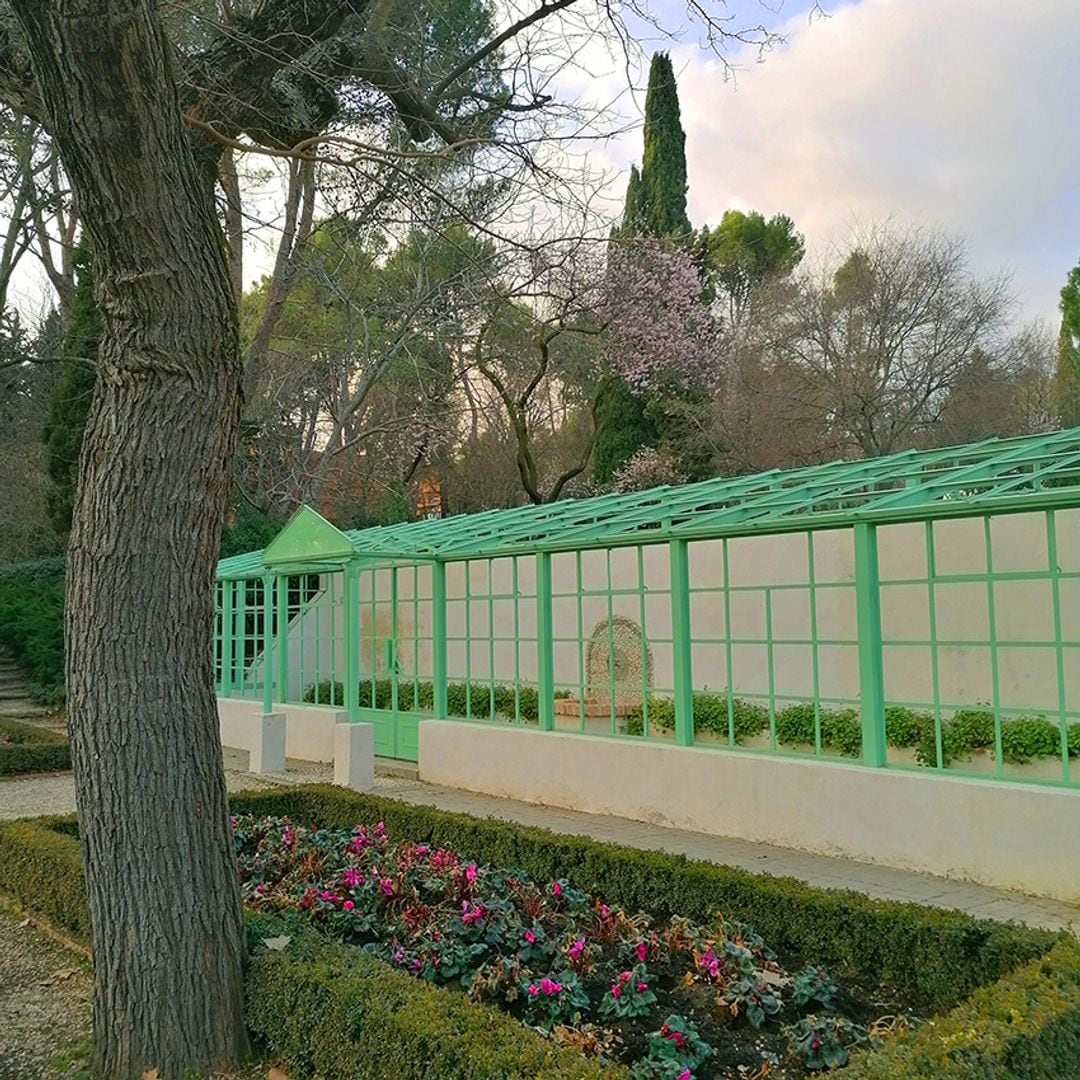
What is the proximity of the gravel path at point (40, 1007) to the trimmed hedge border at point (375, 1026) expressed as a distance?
2.50 ft

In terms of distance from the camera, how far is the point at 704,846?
22.1 ft

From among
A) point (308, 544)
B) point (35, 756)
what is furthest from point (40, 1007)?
point (35, 756)

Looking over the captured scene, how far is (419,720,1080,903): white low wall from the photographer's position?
546 cm

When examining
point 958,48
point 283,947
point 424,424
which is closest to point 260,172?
point 424,424

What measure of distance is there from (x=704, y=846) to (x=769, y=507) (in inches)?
102

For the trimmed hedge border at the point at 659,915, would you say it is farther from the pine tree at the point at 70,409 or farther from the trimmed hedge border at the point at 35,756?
the pine tree at the point at 70,409

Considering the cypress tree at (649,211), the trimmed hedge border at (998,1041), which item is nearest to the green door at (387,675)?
the trimmed hedge border at (998,1041)

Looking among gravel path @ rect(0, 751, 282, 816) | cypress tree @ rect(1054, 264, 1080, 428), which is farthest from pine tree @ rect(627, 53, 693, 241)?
gravel path @ rect(0, 751, 282, 816)

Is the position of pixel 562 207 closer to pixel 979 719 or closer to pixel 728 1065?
pixel 728 1065

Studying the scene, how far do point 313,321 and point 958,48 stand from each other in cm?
1464

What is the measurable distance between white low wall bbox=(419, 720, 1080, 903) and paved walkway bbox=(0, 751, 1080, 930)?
0.10 m

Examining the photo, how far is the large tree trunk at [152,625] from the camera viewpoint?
3365 millimetres

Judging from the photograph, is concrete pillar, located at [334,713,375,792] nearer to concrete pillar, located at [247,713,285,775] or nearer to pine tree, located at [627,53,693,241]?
concrete pillar, located at [247,713,285,775]

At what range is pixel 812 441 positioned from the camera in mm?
18766
